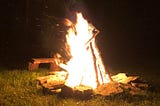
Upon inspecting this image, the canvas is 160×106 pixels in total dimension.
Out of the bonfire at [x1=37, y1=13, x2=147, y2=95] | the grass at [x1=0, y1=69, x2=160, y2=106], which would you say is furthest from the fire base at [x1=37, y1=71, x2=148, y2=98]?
the grass at [x1=0, y1=69, x2=160, y2=106]

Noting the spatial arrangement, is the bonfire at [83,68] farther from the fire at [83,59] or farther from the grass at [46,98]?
the grass at [46,98]

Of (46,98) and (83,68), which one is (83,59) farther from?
(46,98)

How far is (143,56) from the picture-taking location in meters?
14.7

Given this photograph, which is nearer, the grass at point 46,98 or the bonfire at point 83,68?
the grass at point 46,98

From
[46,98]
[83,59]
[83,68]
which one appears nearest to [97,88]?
[83,68]

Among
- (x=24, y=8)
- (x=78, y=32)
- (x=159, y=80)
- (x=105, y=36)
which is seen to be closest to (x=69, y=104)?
(x=78, y=32)

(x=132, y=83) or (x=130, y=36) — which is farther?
(x=130, y=36)

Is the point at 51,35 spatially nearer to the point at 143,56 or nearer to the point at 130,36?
the point at 143,56

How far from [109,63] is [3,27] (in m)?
5.19

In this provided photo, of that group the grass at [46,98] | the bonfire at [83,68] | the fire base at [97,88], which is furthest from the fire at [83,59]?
the grass at [46,98]

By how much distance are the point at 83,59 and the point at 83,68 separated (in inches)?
9.6

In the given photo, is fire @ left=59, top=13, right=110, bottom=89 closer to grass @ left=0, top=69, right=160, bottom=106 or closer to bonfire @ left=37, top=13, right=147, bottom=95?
bonfire @ left=37, top=13, right=147, bottom=95

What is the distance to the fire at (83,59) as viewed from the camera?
8969mm

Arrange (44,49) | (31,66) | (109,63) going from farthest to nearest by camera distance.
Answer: (44,49) < (109,63) < (31,66)
